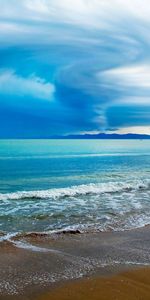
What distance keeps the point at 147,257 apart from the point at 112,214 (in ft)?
21.9

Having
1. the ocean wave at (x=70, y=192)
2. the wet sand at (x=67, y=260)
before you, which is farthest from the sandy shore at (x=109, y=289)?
the ocean wave at (x=70, y=192)

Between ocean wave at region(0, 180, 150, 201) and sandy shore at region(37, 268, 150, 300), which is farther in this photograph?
ocean wave at region(0, 180, 150, 201)

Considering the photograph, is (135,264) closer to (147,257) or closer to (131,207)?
(147,257)

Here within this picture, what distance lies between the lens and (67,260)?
1043 cm

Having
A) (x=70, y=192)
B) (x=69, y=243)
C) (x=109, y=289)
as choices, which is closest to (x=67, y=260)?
(x=69, y=243)

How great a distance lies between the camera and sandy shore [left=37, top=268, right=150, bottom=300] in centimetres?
774

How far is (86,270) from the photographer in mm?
9570

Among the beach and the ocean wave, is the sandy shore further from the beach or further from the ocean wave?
the ocean wave

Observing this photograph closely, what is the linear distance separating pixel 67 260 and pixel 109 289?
2447 mm

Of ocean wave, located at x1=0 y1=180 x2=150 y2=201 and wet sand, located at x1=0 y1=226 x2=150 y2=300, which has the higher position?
ocean wave, located at x1=0 y1=180 x2=150 y2=201

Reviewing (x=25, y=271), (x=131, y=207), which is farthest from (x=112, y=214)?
(x=25, y=271)

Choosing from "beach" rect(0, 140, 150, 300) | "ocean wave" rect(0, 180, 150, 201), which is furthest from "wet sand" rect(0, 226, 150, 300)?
"ocean wave" rect(0, 180, 150, 201)

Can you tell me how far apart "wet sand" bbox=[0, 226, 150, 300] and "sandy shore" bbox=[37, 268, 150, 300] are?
21 mm

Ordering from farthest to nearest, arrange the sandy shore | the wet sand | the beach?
the beach, the wet sand, the sandy shore
